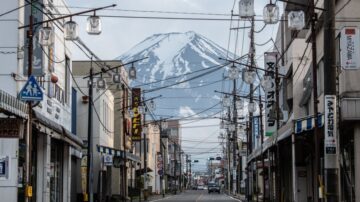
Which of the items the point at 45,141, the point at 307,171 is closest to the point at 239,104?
the point at 307,171

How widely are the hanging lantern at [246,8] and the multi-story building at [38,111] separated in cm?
790

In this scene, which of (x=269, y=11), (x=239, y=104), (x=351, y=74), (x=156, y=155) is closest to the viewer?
(x=269, y=11)

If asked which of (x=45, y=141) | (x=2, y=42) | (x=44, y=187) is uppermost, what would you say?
(x=2, y=42)

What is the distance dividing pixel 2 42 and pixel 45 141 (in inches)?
282

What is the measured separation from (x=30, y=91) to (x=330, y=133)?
383 inches

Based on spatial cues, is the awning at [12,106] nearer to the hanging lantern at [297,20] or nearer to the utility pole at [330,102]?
the utility pole at [330,102]

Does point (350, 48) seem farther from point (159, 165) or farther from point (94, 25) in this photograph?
point (159, 165)

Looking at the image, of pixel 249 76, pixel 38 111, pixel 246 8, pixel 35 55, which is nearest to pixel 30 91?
pixel 246 8

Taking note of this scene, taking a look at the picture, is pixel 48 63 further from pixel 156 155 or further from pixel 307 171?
pixel 156 155

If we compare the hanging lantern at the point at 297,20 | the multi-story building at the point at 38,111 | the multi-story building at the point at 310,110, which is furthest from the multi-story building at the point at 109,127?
the hanging lantern at the point at 297,20

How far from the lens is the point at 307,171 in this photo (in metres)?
41.2

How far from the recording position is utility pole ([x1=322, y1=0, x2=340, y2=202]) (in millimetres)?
17297

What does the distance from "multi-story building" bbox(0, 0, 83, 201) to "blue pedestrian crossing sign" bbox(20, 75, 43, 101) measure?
1.27 ft

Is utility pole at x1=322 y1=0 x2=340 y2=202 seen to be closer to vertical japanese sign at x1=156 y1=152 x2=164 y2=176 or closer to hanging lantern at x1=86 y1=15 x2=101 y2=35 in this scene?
hanging lantern at x1=86 y1=15 x2=101 y2=35
